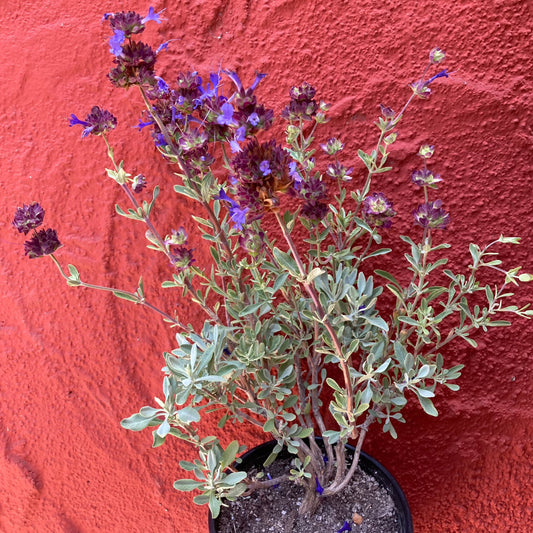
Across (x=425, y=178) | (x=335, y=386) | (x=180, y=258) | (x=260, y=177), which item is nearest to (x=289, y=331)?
(x=335, y=386)

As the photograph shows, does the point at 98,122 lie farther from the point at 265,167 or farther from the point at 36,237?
the point at 265,167

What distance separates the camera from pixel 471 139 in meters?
1.08

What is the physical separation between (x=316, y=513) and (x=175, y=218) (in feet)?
2.51

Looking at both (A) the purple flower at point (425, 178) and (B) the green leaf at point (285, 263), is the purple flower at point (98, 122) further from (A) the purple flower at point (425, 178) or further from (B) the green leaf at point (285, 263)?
(A) the purple flower at point (425, 178)

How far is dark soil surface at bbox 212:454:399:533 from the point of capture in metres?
1.02

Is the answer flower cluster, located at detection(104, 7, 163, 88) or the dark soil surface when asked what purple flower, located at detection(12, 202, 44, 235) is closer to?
flower cluster, located at detection(104, 7, 163, 88)

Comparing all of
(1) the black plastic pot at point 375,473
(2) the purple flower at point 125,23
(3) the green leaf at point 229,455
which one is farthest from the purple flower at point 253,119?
(1) the black plastic pot at point 375,473

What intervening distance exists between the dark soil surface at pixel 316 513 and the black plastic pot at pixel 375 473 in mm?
13

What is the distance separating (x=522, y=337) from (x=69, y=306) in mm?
1148

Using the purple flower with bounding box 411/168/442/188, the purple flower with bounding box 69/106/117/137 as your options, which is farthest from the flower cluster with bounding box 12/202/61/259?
the purple flower with bounding box 411/168/442/188

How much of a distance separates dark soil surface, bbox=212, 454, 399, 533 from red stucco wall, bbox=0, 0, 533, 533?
0.65 ft

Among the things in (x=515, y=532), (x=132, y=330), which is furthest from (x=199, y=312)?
(x=515, y=532)

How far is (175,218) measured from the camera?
1.24 m

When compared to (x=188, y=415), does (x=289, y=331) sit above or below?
below
